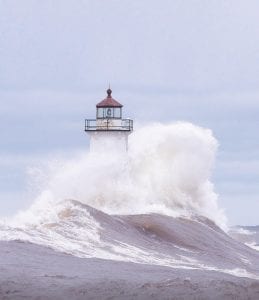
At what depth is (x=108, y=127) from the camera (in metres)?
34.0

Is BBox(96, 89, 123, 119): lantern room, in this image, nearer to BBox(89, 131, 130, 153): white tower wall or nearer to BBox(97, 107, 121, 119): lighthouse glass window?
BBox(97, 107, 121, 119): lighthouse glass window

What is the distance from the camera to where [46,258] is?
728 inches

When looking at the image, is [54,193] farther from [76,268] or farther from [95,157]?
[76,268]

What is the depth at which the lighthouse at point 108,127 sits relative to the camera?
34031 millimetres

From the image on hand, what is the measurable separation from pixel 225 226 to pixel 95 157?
8.19 m

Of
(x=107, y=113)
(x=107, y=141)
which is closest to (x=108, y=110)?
(x=107, y=113)

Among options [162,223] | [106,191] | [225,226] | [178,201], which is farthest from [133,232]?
[225,226]

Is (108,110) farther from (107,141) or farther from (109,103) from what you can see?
(107,141)

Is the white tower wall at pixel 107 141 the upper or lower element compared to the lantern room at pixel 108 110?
lower

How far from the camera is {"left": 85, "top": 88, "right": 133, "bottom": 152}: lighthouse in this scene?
34.0m

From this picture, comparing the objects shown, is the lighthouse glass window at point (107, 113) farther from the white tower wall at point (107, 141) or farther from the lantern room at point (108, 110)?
the white tower wall at point (107, 141)

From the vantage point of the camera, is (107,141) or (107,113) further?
(107,113)

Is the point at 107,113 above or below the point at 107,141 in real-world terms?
above

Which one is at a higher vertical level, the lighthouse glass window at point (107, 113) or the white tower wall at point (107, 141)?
the lighthouse glass window at point (107, 113)
